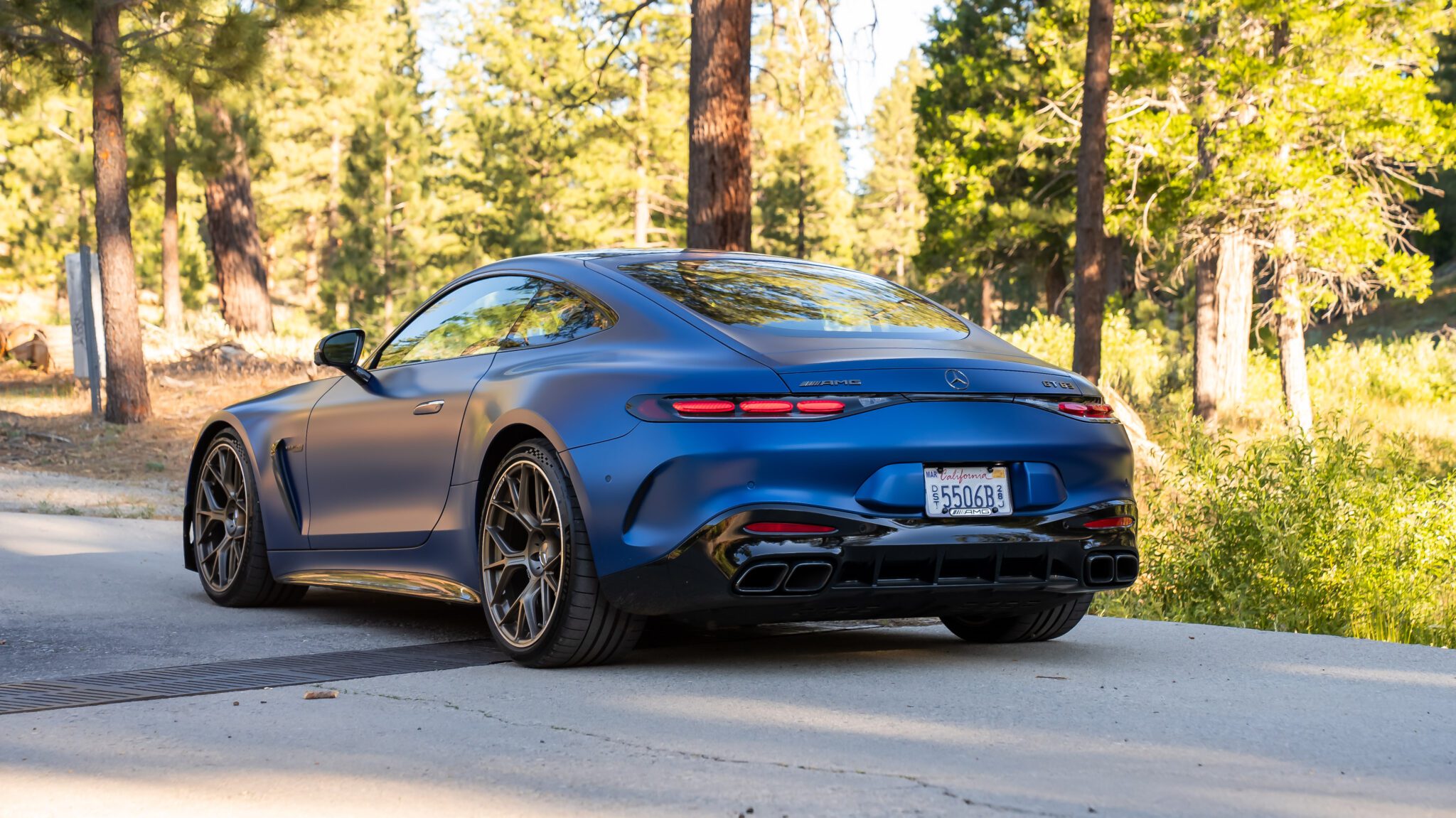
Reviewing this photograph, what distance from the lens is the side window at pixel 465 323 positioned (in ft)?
19.0

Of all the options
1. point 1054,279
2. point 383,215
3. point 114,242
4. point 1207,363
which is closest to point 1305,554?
point 114,242

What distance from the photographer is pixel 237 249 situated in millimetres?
27750

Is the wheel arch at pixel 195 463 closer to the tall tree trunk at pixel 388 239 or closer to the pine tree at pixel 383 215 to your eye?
the pine tree at pixel 383 215

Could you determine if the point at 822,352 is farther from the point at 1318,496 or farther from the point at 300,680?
the point at 1318,496

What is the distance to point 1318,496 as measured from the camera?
862 centimetres

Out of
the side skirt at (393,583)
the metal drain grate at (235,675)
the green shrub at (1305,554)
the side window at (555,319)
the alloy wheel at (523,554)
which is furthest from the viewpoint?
the green shrub at (1305,554)

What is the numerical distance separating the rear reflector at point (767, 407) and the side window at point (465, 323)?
1.39 metres

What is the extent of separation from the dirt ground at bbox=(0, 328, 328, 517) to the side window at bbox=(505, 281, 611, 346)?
7.12m

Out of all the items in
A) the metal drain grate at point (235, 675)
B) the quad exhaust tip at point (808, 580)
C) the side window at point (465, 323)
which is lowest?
the metal drain grate at point (235, 675)

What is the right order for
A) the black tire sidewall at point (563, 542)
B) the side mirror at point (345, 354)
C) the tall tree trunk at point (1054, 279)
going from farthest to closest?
the tall tree trunk at point (1054, 279) < the side mirror at point (345, 354) < the black tire sidewall at point (563, 542)

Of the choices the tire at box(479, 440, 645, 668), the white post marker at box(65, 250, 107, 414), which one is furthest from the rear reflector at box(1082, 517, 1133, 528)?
the white post marker at box(65, 250, 107, 414)

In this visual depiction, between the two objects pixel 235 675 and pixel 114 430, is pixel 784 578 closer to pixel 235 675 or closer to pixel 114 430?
pixel 235 675

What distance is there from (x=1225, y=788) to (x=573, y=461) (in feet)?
7.40

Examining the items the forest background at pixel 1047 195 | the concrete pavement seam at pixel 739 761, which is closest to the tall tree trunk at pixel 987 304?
the forest background at pixel 1047 195
